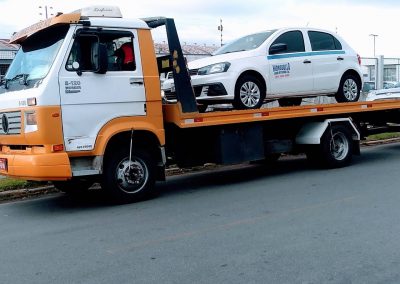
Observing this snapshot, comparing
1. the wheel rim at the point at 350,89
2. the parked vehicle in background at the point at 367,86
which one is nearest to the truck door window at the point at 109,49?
the wheel rim at the point at 350,89

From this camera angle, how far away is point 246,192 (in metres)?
8.26

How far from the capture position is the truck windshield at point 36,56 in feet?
23.9

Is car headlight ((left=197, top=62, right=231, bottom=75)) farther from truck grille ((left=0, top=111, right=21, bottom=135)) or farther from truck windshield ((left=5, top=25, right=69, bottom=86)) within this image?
truck grille ((left=0, top=111, right=21, bottom=135))

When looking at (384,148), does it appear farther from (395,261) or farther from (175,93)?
(395,261)

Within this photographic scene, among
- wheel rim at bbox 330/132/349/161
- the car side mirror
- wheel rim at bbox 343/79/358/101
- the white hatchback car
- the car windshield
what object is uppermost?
the car windshield

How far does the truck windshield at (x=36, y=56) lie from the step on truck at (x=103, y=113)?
2 cm

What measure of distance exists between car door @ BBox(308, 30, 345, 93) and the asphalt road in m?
2.10

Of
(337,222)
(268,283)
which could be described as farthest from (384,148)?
(268,283)

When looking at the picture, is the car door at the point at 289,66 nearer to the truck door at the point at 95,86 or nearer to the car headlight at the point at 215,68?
the car headlight at the point at 215,68

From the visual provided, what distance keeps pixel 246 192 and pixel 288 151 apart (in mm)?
2223

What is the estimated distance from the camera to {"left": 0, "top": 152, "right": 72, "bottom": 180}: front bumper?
22.6ft

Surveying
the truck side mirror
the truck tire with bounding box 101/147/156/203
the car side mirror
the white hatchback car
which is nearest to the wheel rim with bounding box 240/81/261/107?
the white hatchback car

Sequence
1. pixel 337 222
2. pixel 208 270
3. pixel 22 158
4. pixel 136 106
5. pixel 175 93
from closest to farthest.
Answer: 1. pixel 208 270
2. pixel 337 222
3. pixel 22 158
4. pixel 136 106
5. pixel 175 93

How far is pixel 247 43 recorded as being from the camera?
382 inches
